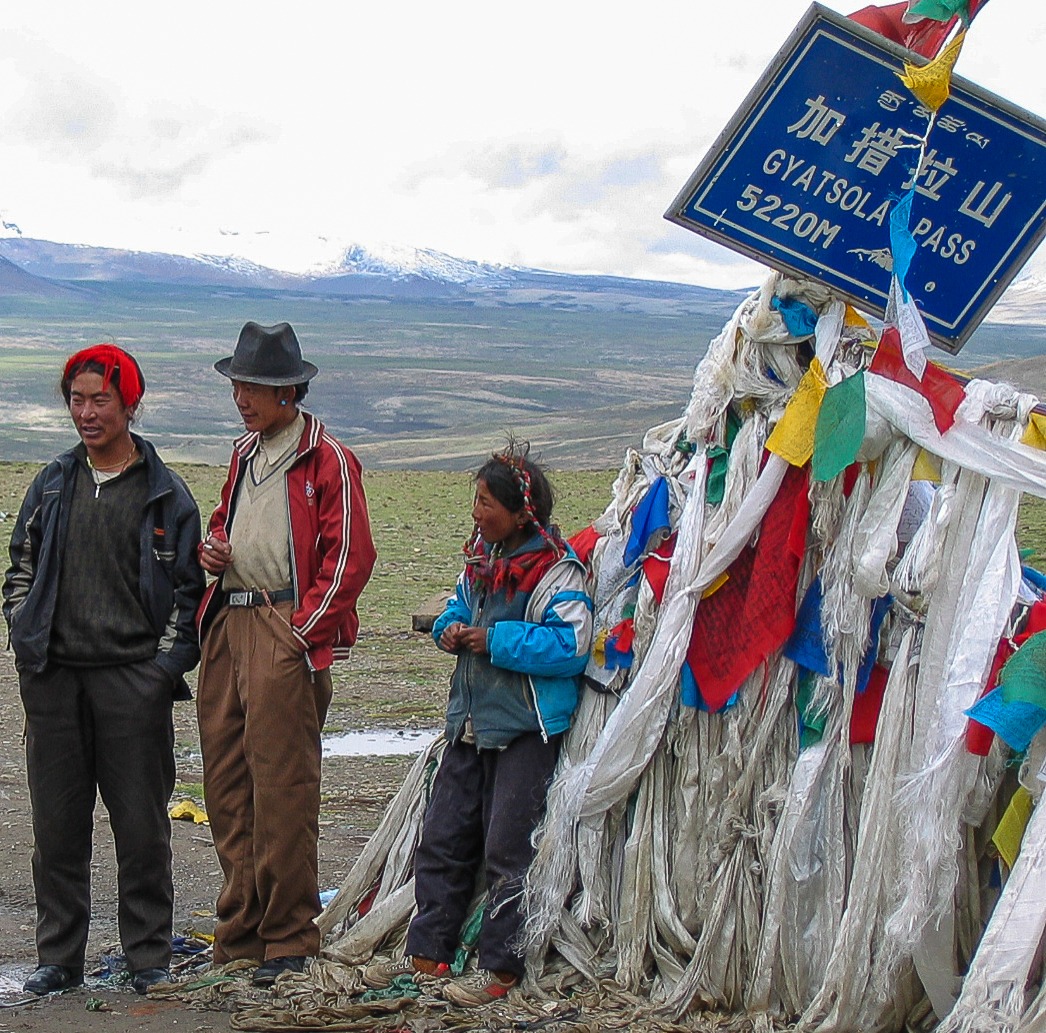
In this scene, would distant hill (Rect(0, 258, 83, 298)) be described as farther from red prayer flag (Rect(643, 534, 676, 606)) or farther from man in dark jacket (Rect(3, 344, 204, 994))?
red prayer flag (Rect(643, 534, 676, 606))

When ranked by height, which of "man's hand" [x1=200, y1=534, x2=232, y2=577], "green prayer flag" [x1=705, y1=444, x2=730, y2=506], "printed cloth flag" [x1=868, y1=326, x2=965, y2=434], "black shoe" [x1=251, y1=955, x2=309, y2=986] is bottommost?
"black shoe" [x1=251, y1=955, x2=309, y2=986]

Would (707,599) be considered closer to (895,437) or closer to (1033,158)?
(895,437)

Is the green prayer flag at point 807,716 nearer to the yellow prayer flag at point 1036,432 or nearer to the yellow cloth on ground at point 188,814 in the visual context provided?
the yellow prayer flag at point 1036,432

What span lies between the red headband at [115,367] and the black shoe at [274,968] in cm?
163

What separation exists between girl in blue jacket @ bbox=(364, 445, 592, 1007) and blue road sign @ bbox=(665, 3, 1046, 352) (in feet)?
3.17

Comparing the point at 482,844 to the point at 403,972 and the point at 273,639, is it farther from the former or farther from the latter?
the point at 273,639

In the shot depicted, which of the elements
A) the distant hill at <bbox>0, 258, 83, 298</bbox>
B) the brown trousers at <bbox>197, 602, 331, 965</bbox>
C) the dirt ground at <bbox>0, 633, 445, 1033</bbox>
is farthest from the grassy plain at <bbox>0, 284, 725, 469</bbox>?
the brown trousers at <bbox>197, 602, 331, 965</bbox>

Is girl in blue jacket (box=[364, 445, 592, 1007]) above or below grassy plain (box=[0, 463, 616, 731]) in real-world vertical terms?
above

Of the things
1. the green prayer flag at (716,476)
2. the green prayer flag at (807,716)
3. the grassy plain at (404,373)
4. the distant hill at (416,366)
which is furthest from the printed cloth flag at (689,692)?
the grassy plain at (404,373)

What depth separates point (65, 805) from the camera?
4.59 meters

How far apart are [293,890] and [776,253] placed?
2.24 metres

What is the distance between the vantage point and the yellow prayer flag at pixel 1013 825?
392cm

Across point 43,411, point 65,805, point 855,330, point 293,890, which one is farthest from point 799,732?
point 43,411

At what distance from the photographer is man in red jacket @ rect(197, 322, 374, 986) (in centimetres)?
450
